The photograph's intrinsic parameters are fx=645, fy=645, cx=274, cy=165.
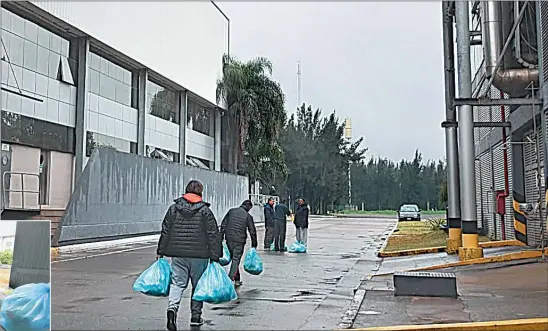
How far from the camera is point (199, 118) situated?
38844 mm

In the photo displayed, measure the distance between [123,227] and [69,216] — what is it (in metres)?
3.44

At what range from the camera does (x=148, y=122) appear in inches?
1225

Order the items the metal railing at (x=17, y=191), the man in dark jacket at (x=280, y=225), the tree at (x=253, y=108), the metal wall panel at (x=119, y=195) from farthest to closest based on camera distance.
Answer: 1. the tree at (x=253, y=108)
2. the metal railing at (x=17, y=191)
3. the metal wall panel at (x=119, y=195)
4. the man in dark jacket at (x=280, y=225)

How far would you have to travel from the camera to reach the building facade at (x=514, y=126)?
46.2 feet

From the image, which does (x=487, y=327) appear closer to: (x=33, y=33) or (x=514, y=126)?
(x=514, y=126)

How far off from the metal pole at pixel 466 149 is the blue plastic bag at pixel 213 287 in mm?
8137

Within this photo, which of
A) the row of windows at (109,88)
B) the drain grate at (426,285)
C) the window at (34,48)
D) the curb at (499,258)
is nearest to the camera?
the drain grate at (426,285)

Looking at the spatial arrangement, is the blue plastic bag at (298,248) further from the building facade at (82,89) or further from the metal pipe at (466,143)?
the building facade at (82,89)

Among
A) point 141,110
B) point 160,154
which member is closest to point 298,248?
point 141,110

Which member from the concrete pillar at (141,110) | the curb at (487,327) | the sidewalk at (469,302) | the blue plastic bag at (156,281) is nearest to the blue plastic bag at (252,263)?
the sidewalk at (469,302)

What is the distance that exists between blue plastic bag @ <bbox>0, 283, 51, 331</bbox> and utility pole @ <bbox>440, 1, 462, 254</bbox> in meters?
12.9

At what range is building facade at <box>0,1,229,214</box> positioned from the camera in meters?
21.5

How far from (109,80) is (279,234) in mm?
12883

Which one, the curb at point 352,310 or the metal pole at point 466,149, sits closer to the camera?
the curb at point 352,310
